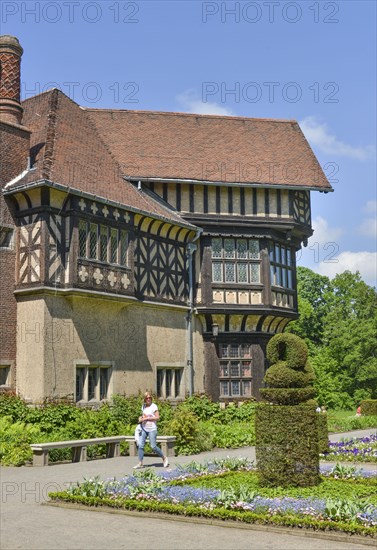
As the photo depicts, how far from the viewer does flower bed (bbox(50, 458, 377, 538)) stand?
8.91 meters

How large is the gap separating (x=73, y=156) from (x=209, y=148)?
23.2 feet

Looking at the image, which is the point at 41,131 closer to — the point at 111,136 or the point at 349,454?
the point at 111,136

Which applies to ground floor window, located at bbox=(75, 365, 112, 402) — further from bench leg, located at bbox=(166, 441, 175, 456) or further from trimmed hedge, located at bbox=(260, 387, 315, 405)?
trimmed hedge, located at bbox=(260, 387, 315, 405)

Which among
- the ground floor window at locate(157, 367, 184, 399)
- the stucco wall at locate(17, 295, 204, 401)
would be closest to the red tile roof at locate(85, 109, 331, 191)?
the stucco wall at locate(17, 295, 204, 401)

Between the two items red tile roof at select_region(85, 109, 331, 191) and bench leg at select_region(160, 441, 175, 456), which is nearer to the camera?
bench leg at select_region(160, 441, 175, 456)

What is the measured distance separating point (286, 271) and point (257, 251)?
2.07 metres

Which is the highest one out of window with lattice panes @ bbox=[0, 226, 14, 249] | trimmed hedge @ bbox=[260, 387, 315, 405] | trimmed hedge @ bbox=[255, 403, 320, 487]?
window with lattice panes @ bbox=[0, 226, 14, 249]

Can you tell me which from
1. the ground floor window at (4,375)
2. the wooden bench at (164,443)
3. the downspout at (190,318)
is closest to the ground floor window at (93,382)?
the ground floor window at (4,375)

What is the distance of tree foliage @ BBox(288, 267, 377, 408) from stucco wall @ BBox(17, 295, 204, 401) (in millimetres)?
26685

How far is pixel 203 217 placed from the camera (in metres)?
25.9

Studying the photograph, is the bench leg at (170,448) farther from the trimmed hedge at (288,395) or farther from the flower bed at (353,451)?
the trimmed hedge at (288,395)

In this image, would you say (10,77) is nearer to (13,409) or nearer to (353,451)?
(13,409)

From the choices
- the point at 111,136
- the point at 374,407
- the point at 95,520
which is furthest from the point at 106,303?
the point at 374,407

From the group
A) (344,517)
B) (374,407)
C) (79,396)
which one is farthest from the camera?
(374,407)
